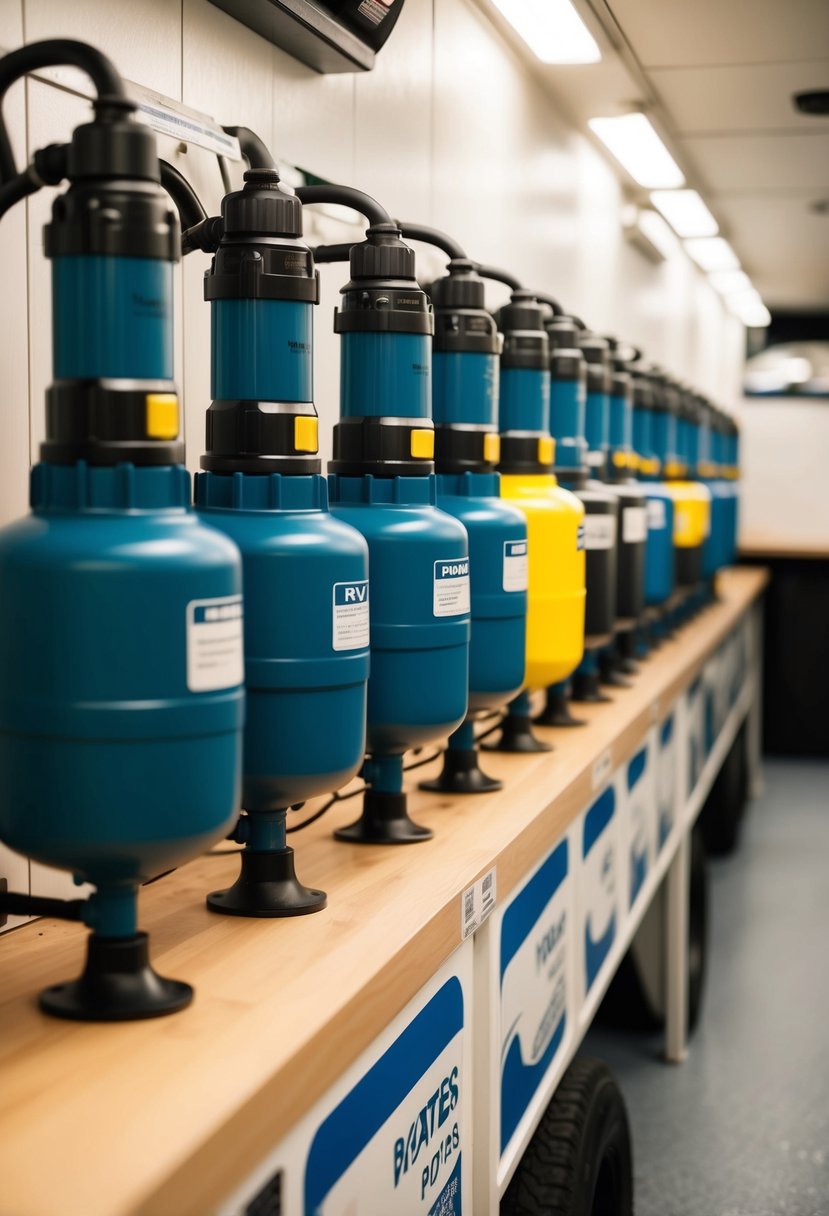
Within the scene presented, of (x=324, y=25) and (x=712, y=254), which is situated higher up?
(x=712, y=254)

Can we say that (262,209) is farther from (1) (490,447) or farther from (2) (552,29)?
(2) (552,29)

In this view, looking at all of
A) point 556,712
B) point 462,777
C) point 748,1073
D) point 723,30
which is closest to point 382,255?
point 462,777

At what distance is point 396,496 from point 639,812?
4.12 feet

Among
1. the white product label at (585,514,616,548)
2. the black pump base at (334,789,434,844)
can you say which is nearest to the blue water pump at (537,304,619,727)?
the white product label at (585,514,616,548)

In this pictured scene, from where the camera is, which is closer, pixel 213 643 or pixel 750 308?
pixel 213 643

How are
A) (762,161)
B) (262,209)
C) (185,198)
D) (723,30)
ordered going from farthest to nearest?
1. (762,161)
2. (723,30)
3. (185,198)
4. (262,209)

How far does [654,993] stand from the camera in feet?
10.8

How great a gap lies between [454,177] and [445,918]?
1749mm

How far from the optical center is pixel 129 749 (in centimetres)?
88

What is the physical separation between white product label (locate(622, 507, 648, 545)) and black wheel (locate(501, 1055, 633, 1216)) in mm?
1016

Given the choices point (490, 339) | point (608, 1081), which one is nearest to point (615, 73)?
point (490, 339)

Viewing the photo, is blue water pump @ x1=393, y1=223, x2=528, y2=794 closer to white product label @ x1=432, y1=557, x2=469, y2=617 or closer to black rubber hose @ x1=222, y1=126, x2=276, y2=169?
white product label @ x1=432, y1=557, x2=469, y2=617

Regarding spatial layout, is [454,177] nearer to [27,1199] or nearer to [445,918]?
[445,918]

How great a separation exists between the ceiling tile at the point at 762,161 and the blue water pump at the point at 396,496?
2.86 metres
